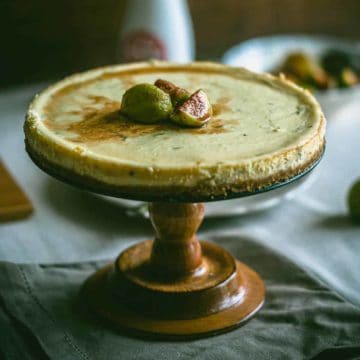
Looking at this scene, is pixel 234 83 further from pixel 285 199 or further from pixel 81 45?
pixel 81 45

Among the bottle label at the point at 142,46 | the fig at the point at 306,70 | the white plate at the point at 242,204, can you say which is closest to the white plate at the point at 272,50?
the fig at the point at 306,70

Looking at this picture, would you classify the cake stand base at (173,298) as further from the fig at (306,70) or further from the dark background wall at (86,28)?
the dark background wall at (86,28)

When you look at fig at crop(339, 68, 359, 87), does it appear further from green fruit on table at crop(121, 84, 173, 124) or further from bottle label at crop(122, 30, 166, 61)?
green fruit on table at crop(121, 84, 173, 124)

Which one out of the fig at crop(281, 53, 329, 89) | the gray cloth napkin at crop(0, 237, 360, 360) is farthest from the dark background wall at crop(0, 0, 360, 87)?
the gray cloth napkin at crop(0, 237, 360, 360)

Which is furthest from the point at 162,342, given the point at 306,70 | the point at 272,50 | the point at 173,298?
the point at 272,50

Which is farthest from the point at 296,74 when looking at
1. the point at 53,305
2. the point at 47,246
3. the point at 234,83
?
the point at 53,305

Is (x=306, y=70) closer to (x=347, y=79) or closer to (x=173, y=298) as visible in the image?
(x=347, y=79)
